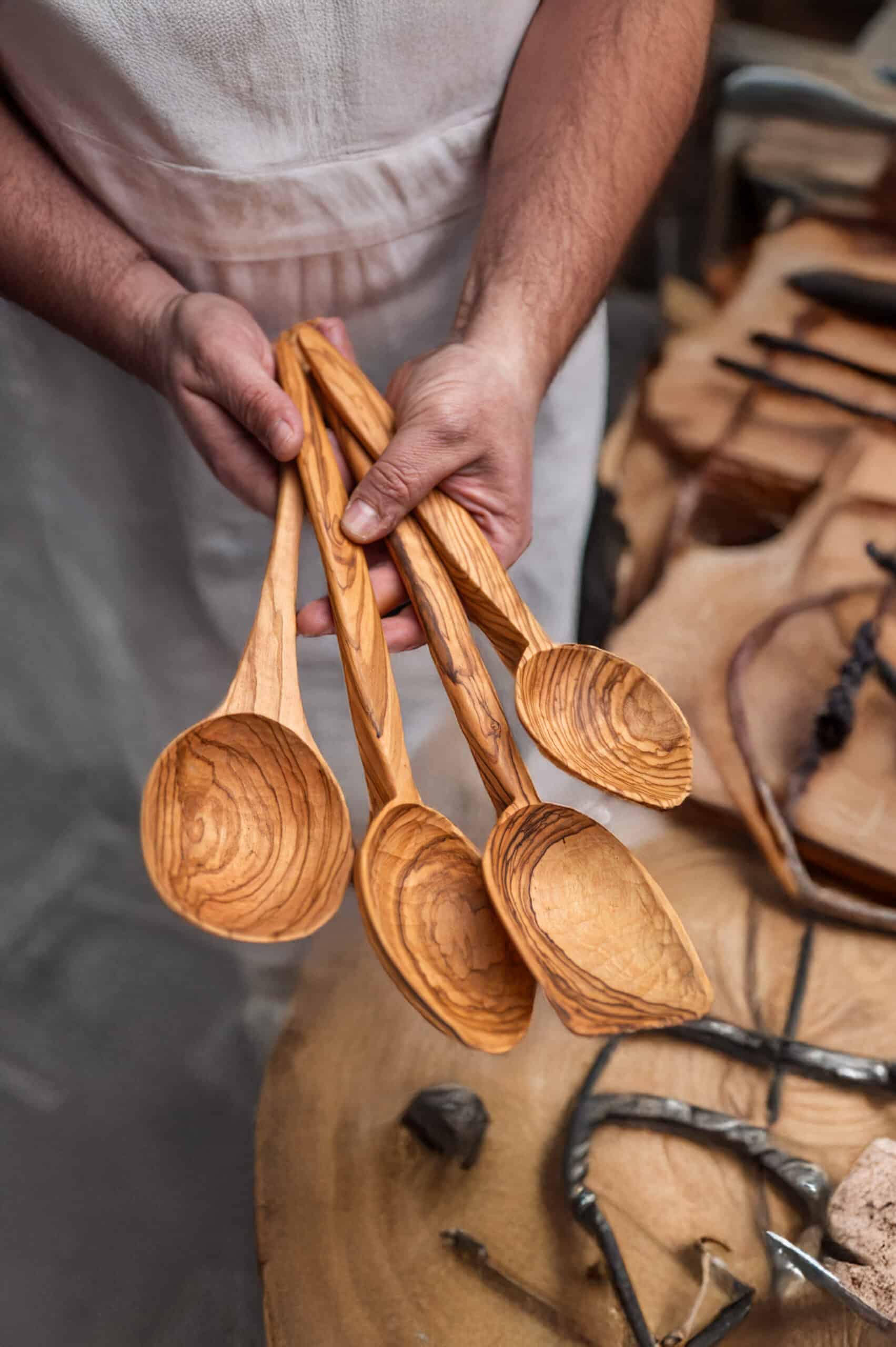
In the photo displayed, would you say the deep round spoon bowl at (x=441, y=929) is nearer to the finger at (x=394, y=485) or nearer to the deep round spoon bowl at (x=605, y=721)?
the deep round spoon bowl at (x=605, y=721)

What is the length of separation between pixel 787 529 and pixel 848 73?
1.22 metres

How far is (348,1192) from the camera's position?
554 millimetres

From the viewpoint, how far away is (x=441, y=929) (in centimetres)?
46

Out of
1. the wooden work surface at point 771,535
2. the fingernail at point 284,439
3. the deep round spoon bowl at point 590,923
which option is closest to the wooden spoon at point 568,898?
the deep round spoon bowl at point 590,923

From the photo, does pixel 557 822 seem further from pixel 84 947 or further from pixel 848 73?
pixel 848 73

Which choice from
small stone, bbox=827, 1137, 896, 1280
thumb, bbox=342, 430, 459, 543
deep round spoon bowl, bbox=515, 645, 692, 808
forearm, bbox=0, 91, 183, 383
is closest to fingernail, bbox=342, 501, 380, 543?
thumb, bbox=342, 430, 459, 543

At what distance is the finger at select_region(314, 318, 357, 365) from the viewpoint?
27.7 inches

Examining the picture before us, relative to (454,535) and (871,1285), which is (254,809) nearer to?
(454,535)

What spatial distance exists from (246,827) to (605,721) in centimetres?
20

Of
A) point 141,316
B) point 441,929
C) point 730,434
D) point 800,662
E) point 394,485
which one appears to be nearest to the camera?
point 441,929

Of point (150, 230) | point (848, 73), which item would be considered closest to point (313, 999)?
point (150, 230)

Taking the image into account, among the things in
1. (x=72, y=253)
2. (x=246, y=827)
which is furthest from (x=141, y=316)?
(x=246, y=827)

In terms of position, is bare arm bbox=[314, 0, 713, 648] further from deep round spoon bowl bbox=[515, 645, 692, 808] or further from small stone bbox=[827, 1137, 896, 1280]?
small stone bbox=[827, 1137, 896, 1280]

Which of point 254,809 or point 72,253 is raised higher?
point 72,253
